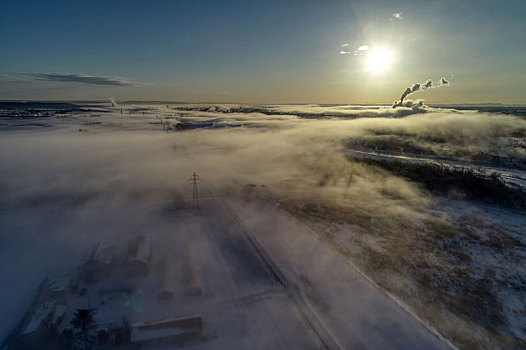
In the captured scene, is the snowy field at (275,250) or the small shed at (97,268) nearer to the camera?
the snowy field at (275,250)

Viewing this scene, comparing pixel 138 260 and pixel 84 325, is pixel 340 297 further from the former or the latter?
pixel 84 325

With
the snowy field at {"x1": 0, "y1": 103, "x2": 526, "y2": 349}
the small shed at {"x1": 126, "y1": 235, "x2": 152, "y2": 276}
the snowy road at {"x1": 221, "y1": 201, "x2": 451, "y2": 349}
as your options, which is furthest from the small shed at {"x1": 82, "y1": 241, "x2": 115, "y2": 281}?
the snowy road at {"x1": 221, "y1": 201, "x2": 451, "y2": 349}

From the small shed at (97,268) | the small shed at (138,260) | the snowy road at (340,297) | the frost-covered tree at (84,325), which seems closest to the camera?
the frost-covered tree at (84,325)

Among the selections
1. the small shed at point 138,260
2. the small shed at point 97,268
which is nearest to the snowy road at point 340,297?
the small shed at point 138,260

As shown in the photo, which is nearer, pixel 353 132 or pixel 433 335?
pixel 433 335

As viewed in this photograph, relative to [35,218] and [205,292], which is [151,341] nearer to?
[205,292]

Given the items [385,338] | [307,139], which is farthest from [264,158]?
[385,338]

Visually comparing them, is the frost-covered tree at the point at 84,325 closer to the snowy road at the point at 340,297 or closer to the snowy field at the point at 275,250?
the snowy field at the point at 275,250

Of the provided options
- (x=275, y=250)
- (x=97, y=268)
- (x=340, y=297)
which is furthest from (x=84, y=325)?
(x=340, y=297)
